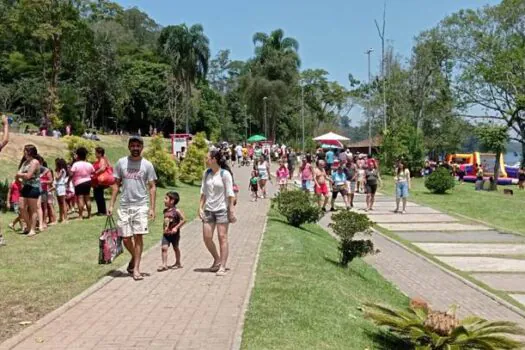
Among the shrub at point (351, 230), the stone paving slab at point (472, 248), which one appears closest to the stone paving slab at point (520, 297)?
the shrub at point (351, 230)

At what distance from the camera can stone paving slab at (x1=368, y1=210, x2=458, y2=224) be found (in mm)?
18984

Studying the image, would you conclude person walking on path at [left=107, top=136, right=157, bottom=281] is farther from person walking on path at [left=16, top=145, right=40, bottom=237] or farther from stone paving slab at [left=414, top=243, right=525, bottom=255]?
stone paving slab at [left=414, top=243, right=525, bottom=255]

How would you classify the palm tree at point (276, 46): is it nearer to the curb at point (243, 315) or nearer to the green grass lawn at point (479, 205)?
the green grass lawn at point (479, 205)

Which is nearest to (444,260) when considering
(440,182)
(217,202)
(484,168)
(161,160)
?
(217,202)

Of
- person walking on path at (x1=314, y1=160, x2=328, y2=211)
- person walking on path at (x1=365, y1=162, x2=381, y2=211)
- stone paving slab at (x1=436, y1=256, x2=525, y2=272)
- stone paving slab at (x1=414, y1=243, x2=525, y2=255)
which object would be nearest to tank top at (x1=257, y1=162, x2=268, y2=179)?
person walking on path at (x1=314, y1=160, x2=328, y2=211)

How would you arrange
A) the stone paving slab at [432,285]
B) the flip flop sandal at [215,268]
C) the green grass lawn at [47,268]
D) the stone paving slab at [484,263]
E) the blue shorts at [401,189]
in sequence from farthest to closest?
1. the blue shorts at [401,189]
2. the stone paving slab at [484,263]
3. the stone paving slab at [432,285]
4. the flip flop sandal at [215,268]
5. the green grass lawn at [47,268]

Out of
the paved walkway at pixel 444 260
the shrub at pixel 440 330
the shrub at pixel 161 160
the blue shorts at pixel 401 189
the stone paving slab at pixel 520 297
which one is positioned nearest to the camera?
the shrub at pixel 440 330

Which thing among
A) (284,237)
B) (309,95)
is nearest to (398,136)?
(284,237)

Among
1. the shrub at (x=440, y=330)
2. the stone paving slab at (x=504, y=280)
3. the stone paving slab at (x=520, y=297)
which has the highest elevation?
the shrub at (x=440, y=330)

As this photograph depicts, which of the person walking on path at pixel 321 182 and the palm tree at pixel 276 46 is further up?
the palm tree at pixel 276 46

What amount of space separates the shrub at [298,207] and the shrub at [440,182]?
13.4 m

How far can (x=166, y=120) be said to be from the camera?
66.8 meters

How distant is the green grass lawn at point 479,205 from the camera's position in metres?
19.4

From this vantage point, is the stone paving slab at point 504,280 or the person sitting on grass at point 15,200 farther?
the person sitting on grass at point 15,200
